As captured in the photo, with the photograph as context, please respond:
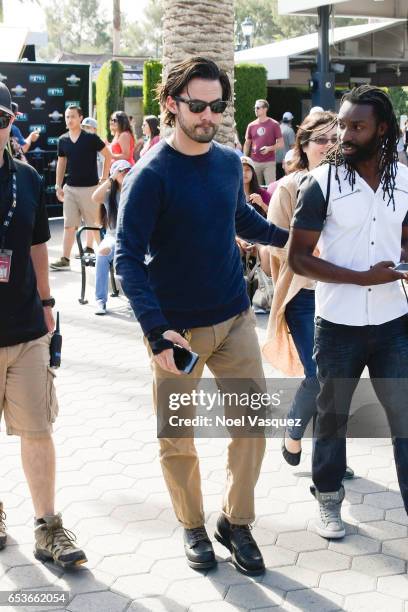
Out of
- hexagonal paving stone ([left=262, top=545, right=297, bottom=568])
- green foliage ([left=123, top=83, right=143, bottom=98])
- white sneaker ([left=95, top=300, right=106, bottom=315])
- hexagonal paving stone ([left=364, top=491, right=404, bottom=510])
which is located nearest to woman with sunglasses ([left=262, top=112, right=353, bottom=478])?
hexagonal paving stone ([left=364, top=491, right=404, bottom=510])

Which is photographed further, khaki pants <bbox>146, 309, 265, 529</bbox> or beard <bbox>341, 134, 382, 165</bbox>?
khaki pants <bbox>146, 309, 265, 529</bbox>

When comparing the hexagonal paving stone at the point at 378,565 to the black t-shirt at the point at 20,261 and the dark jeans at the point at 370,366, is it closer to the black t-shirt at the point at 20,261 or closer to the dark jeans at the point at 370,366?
the dark jeans at the point at 370,366

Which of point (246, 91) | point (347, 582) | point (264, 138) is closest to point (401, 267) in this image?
point (347, 582)

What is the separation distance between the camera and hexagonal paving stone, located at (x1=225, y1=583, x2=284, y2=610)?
129 inches

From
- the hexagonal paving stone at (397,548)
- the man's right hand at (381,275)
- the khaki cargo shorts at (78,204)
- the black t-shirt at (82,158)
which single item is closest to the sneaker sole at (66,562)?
the hexagonal paving stone at (397,548)

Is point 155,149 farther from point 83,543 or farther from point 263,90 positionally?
point 263,90

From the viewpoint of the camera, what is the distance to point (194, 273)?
342 cm

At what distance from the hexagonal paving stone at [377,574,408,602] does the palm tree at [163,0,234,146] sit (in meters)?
6.27

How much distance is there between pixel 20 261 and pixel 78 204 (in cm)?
751

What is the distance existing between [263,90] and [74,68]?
18.4ft

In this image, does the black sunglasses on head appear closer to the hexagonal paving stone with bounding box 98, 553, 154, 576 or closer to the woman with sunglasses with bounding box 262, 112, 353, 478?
the woman with sunglasses with bounding box 262, 112, 353, 478

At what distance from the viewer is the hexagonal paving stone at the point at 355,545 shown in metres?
3.71

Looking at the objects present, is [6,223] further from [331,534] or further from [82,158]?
[82,158]

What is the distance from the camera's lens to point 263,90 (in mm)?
20453
